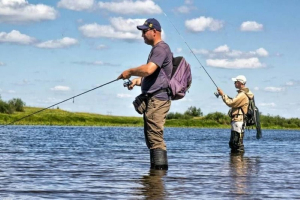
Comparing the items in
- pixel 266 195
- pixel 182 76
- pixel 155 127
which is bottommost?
pixel 266 195

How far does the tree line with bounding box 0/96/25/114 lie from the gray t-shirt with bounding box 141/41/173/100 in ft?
230

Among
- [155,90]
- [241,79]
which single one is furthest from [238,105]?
[155,90]

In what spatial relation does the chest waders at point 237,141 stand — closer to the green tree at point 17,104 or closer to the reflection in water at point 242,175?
the reflection in water at point 242,175

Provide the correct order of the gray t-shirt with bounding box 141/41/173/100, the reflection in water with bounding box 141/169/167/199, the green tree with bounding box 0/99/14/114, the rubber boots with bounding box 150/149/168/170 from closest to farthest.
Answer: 1. the reflection in water with bounding box 141/169/167/199
2. the gray t-shirt with bounding box 141/41/173/100
3. the rubber boots with bounding box 150/149/168/170
4. the green tree with bounding box 0/99/14/114

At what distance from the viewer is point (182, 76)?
10414mm

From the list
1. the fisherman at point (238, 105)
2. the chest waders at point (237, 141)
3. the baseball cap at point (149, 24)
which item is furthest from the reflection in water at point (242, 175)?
the chest waders at point (237, 141)

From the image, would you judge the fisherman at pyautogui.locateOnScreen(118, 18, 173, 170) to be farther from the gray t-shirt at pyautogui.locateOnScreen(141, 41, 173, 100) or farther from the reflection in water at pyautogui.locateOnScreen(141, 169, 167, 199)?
the reflection in water at pyautogui.locateOnScreen(141, 169, 167, 199)

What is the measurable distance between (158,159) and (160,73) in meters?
1.33

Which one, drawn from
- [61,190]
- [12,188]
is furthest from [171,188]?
[12,188]

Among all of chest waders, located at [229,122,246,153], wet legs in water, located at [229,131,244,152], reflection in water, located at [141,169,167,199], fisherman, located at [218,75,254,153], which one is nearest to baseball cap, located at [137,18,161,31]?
reflection in water, located at [141,169,167,199]

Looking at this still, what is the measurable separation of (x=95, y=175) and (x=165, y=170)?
122 cm

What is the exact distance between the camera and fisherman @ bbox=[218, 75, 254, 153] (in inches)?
635

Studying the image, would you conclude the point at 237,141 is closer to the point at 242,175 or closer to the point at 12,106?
the point at 242,175

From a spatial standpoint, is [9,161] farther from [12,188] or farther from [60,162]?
[12,188]
